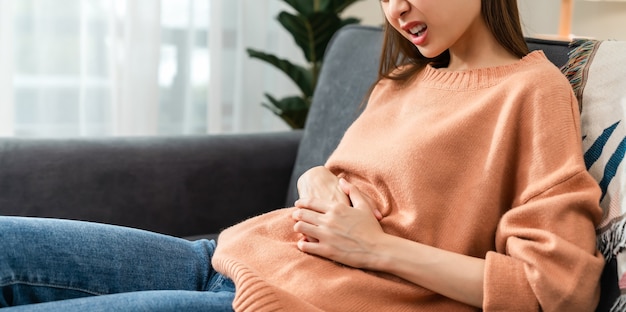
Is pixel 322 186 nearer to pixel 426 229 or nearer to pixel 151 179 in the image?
pixel 426 229

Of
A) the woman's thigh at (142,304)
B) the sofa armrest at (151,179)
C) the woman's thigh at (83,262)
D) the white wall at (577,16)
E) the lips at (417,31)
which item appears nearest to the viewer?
the woman's thigh at (142,304)

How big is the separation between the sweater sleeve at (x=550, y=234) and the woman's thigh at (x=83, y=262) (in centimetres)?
46

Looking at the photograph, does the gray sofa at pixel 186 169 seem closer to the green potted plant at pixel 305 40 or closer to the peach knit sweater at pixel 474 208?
the peach knit sweater at pixel 474 208

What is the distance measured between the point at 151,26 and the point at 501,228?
1.88m

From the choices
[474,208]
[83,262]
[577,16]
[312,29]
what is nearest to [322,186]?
[474,208]

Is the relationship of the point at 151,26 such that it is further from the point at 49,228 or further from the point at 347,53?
the point at 49,228

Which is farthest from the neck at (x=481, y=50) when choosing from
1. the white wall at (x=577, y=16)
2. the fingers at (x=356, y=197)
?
the white wall at (x=577, y=16)

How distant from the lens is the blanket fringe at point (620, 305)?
3.17 feet

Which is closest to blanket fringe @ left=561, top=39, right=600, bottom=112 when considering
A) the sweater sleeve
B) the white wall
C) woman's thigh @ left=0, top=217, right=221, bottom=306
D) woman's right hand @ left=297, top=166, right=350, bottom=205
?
the sweater sleeve

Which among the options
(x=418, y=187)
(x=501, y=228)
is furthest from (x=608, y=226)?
(x=418, y=187)

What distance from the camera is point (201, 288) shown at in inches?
47.3

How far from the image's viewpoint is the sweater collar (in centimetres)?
115

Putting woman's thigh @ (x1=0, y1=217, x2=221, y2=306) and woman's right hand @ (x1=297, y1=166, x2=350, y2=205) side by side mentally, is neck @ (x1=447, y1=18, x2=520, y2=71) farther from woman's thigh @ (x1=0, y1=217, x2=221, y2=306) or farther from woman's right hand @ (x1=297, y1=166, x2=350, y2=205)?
woman's thigh @ (x1=0, y1=217, x2=221, y2=306)

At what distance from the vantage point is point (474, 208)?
107cm
